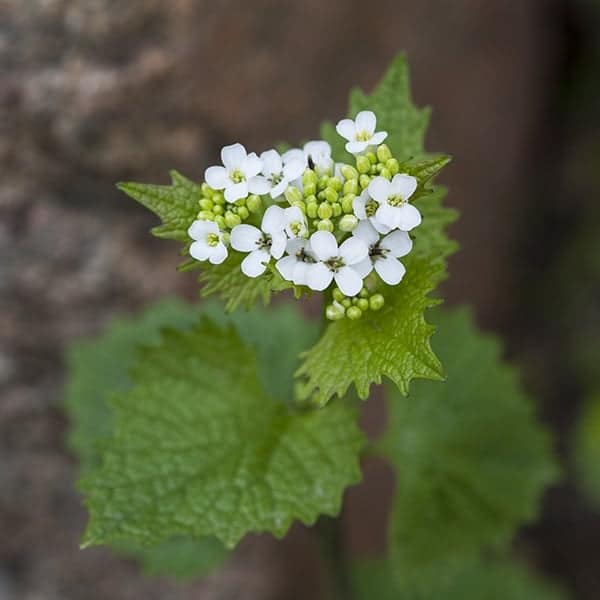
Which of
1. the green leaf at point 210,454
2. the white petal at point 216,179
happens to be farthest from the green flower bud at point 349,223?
the green leaf at point 210,454

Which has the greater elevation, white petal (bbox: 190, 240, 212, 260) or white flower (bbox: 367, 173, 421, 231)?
white petal (bbox: 190, 240, 212, 260)

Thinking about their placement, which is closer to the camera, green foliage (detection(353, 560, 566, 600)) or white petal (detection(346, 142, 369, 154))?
white petal (detection(346, 142, 369, 154))

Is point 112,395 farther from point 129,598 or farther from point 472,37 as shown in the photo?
point 472,37

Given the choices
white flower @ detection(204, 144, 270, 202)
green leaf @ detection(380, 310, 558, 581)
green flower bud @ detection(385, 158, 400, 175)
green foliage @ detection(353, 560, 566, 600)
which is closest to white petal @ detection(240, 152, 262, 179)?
white flower @ detection(204, 144, 270, 202)

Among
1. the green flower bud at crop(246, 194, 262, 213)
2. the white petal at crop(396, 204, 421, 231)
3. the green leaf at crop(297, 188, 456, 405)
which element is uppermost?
the green flower bud at crop(246, 194, 262, 213)

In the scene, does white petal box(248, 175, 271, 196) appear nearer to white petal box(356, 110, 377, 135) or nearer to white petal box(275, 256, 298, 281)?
white petal box(275, 256, 298, 281)

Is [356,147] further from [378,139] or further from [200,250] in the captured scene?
[200,250]

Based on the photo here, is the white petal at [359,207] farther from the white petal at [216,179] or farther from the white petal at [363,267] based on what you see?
the white petal at [216,179]
